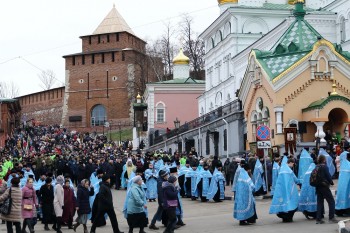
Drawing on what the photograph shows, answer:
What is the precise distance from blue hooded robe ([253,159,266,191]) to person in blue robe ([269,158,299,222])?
6502mm

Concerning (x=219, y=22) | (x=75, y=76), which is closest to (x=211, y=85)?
(x=219, y=22)

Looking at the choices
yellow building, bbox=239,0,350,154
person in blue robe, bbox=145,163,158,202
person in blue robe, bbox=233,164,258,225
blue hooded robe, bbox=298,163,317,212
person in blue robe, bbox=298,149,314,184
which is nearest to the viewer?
blue hooded robe, bbox=298,163,317,212

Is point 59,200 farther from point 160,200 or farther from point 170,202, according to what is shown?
point 170,202

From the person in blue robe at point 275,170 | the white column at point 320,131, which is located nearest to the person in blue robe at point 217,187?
the person in blue robe at point 275,170

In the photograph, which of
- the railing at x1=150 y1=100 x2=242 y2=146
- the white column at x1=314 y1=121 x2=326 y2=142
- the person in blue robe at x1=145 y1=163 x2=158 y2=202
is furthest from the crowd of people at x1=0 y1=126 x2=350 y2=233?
the railing at x1=150 y1=100 x2=242 y2=146

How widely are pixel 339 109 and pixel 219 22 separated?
25.8 meters

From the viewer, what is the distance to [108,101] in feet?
293

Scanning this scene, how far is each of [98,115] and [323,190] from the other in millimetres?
77889

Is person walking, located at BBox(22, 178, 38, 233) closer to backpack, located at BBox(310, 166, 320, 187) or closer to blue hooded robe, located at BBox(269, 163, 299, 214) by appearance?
blue hooded robe, located at BBox(269, 163, 299, 214)

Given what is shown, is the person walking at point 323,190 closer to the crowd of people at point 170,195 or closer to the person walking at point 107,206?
the crowd of people at point 170,195

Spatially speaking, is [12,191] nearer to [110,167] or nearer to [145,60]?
[110,167]

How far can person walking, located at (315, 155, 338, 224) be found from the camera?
13.7 metres

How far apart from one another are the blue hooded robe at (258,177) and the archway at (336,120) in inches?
323

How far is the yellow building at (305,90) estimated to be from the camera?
2800 centimetres
